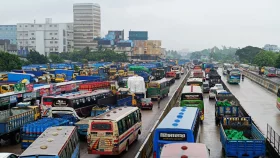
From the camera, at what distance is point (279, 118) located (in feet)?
99.8

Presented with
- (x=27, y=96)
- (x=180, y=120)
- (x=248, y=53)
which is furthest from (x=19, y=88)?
(x=248, y=53)

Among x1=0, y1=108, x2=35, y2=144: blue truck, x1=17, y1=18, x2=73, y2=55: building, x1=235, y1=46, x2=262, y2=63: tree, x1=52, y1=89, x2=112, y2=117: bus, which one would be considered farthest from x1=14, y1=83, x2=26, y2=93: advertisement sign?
x1=17, y1=18, x2=73, y2=55: building

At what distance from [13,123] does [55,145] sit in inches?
345

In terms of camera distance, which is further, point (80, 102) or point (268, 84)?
point (268, 84)

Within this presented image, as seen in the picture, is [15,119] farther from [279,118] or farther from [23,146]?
[279,118]

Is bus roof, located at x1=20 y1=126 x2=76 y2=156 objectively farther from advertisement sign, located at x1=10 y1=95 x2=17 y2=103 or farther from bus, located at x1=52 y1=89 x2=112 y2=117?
advertisement sign, located at x1=10 y1=95 x2=17 y2=103

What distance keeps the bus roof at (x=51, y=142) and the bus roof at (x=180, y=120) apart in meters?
3.71

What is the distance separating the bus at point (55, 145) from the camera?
12.0m

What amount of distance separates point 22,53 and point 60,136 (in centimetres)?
13776

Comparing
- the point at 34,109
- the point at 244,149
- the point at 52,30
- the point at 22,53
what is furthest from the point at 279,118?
the point at 52,30

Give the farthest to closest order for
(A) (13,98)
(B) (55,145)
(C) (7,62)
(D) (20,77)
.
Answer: (C) (7,62), (D) (20,77), (A) (13,98), (B) (55,145)

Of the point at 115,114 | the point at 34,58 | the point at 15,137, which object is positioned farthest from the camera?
the point at 34,58

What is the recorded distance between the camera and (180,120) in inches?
616

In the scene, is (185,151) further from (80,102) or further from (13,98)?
(13,98)
